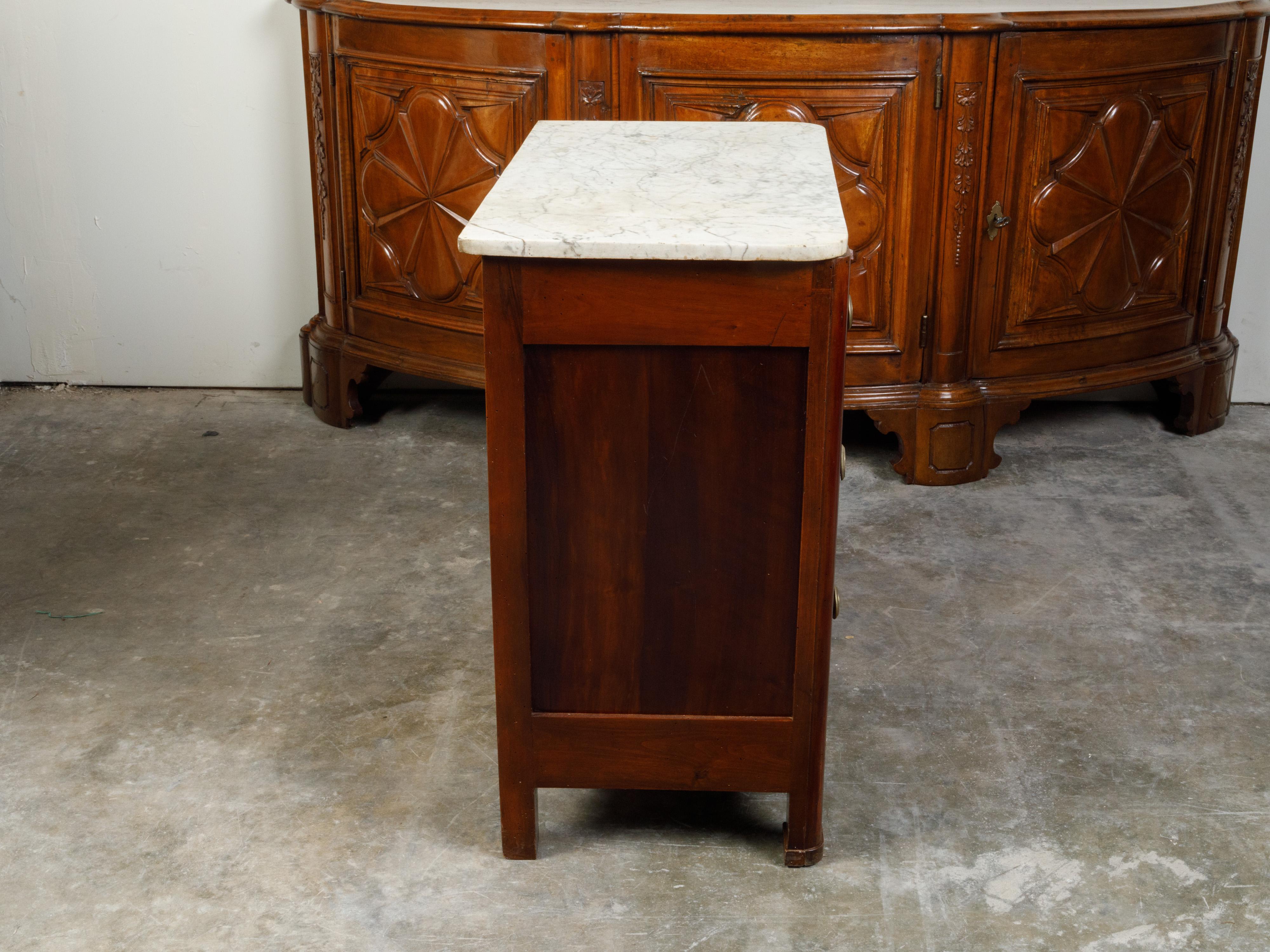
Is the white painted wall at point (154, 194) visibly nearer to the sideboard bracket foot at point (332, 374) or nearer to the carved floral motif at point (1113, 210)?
the sideboard bracket foot at point (332, 374)

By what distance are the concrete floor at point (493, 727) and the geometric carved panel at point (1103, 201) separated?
0.41 meters

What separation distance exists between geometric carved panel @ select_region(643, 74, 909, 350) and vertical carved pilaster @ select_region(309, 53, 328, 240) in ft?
3.00

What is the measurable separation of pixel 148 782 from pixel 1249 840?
1.71 metres

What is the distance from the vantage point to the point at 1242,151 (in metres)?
3.57

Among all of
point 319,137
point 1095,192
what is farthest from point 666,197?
point 319,137

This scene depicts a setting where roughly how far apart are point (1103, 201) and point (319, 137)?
6.49 feet

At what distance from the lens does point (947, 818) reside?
217 centimetres

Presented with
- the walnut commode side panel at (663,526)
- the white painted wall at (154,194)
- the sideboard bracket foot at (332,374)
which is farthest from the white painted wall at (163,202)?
the walnut commode side panel at (663,526)

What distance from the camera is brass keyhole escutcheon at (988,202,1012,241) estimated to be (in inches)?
130

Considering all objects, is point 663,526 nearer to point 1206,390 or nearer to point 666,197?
point 666,197

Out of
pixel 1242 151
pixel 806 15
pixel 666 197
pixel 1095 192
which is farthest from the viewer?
pixel 1242 151

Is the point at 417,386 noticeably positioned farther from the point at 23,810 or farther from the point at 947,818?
the point at 947,818

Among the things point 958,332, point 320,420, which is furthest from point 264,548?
point 958,332

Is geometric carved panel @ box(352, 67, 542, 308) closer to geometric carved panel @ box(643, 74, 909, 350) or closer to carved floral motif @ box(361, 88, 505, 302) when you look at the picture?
carved floral motif @ box(361, 88, 505, 302)
